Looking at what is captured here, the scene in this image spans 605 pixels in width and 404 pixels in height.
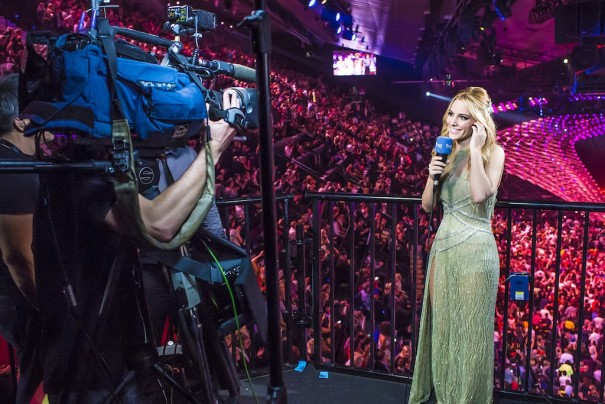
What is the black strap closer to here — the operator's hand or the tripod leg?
the operator's hand

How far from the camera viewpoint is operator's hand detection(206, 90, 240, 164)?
1.37m

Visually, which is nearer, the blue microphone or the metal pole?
Result: the metal pole

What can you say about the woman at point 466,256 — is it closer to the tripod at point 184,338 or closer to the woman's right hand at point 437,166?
the woman's right hand at point 437,166

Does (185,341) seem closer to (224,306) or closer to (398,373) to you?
(224,306)

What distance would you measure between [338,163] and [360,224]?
2.84m

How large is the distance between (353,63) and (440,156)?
39.3 ft

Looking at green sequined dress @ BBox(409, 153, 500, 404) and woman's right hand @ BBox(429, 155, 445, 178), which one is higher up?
woman's right hand @ BBox(429, 155, 445, 178)

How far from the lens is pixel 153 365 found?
1364 millimetres

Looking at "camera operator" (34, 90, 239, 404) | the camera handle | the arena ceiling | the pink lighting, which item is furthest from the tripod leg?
the pink lighting

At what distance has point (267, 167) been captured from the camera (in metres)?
1.02

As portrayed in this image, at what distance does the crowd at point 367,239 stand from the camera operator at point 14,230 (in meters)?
1.16

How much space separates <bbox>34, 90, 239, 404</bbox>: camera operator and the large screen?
12.7 m

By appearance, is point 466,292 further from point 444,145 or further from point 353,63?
point 353,63

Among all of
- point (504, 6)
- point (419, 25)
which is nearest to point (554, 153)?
point (419, 25)
